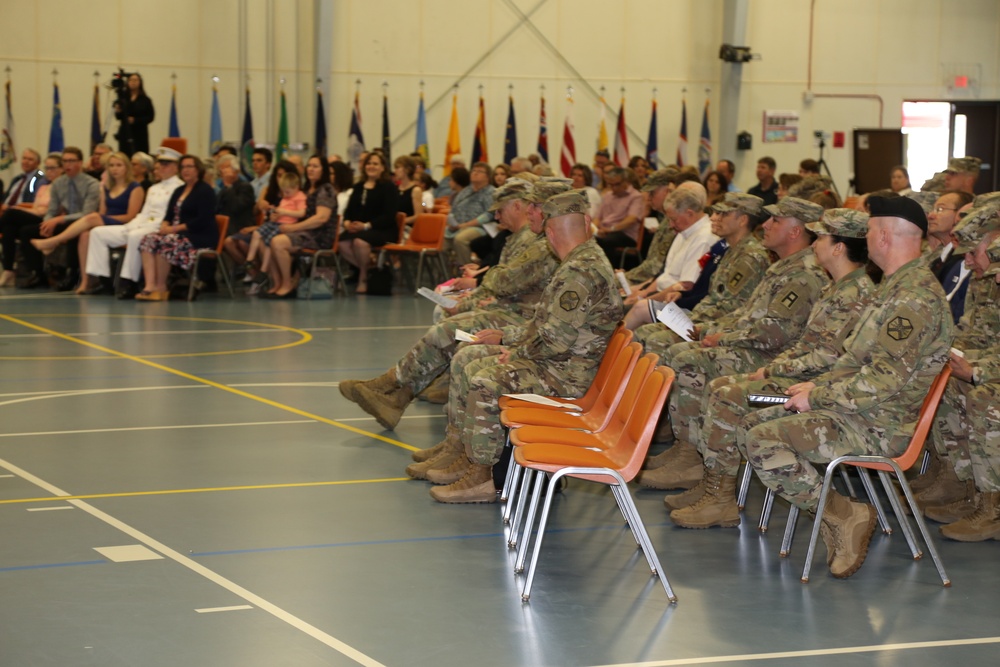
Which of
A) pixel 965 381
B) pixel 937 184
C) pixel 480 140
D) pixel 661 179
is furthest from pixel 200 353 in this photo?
pixel 480 140

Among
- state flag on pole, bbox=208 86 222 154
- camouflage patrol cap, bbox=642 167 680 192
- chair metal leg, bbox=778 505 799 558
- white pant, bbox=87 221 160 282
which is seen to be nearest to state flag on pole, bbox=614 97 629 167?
state flag on pole, bbox=208 86 222 154

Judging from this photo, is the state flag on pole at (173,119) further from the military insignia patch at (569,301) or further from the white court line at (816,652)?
the white court line at (816,652)

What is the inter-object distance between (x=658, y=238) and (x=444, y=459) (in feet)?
11.0

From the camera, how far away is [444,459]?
19.9 feet

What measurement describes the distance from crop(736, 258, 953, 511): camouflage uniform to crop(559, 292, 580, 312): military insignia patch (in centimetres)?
108

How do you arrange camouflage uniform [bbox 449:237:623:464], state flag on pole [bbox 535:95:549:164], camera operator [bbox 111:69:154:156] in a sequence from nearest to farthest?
camouflage uniform [bbox 449:237:623:464] → camera operator [bbox 111:69:154:156] → state flag on pole [bbox 535:95:549:164]

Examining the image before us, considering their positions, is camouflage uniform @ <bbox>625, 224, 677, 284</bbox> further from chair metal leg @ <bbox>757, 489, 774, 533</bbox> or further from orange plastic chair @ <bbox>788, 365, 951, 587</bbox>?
orange plastic chair @ <bbox>788, 365, 951, 587</bbox>

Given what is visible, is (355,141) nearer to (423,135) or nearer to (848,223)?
(423,135)

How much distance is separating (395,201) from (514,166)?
2.52 m

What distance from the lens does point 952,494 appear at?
569 centimetres

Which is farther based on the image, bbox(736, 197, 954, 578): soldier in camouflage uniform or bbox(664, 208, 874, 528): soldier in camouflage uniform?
bbox(664, 208, 874, 528): soldier in camouflage uniform

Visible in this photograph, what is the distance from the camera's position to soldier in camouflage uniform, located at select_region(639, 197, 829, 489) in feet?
18.5

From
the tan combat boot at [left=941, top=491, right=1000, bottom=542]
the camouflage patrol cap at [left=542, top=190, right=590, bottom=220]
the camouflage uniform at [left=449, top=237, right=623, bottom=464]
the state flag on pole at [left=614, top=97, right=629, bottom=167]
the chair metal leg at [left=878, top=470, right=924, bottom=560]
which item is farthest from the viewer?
the state flag on pole at [left=614, top=97, right=629, bottom=167]

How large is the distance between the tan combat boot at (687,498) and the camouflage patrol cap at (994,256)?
142 cm
